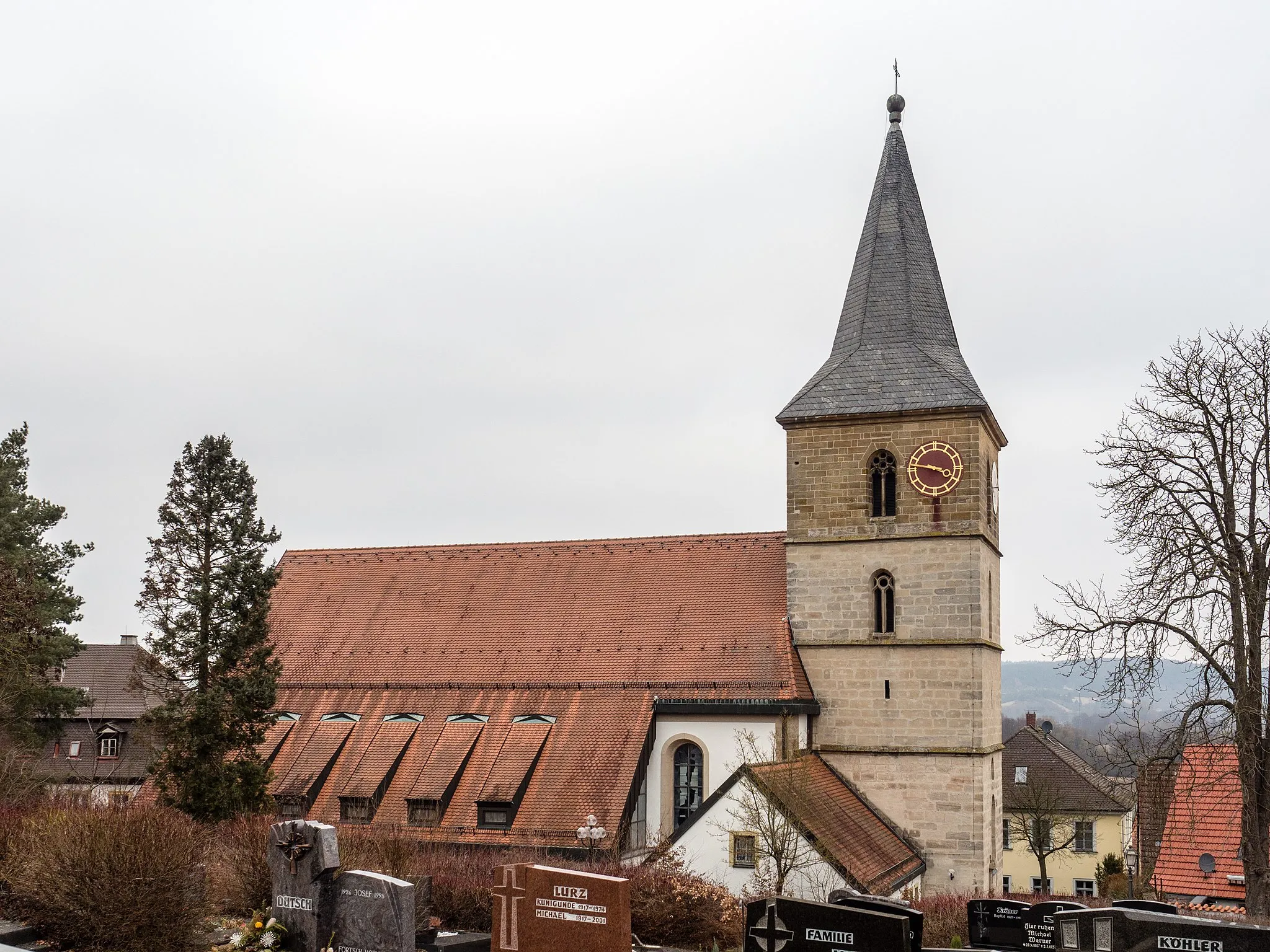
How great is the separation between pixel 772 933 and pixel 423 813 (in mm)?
15789

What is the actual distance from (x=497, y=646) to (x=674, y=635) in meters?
4.37

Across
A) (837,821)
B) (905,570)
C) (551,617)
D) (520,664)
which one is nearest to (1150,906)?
(837,821)

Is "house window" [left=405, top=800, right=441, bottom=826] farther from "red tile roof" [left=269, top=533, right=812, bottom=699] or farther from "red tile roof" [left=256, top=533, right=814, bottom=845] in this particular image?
"red tile roof" [left=269, top=533, right=812, bottom=699]

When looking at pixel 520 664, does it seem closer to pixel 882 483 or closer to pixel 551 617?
pixel 551 617

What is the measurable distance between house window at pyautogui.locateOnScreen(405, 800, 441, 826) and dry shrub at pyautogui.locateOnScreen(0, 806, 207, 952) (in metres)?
13.0

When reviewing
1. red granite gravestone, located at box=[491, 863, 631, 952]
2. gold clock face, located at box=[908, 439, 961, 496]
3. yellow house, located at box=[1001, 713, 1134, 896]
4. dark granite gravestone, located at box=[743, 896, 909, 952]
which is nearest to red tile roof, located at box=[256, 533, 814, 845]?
gold clock face, located at box=[908, 439, 961, 496]

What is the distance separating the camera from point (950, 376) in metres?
27.5

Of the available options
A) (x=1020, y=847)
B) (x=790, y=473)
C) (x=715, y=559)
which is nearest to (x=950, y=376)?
(x=790, y=473)

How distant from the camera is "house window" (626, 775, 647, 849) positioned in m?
25.9

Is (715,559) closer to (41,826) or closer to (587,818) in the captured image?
(587,818)

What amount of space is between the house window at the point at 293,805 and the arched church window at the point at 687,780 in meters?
7.91

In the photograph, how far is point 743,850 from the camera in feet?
76.7

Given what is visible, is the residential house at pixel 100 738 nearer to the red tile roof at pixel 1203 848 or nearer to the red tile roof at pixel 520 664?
the red tile roof at pixel 520 664

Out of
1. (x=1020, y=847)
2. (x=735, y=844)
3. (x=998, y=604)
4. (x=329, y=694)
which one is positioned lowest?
(x=1020, y=847)
